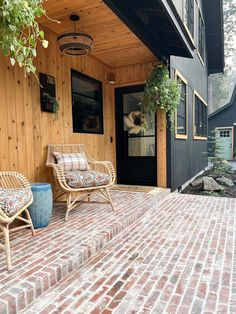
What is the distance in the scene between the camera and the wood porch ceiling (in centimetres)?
270

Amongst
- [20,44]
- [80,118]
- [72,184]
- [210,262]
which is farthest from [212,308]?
[80,118]

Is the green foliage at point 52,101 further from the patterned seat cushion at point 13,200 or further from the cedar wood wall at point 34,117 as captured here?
the patterned seat cushion at point 13,200

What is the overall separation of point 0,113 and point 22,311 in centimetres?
199

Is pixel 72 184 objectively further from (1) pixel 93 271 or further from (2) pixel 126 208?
(1) pixel 93 271


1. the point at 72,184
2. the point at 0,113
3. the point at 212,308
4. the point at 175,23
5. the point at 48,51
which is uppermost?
the point at 175,23

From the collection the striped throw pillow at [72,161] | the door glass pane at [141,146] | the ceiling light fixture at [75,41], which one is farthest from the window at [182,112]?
the ceiling light fixture at [75,41]

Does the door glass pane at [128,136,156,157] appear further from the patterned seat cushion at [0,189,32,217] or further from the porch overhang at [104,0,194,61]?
the patterned seat cushion at [0,189,32,217]

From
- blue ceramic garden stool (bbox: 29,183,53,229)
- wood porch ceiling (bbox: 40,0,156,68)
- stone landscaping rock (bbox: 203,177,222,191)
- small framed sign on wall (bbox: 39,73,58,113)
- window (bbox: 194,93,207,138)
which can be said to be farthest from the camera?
window (bbox: 194,93,207,138)

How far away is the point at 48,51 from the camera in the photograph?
3.32 meters

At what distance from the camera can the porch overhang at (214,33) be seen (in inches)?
324

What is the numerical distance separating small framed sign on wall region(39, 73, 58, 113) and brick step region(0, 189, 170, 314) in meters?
1.40

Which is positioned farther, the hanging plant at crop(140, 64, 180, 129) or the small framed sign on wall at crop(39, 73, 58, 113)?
the hanging plant at crop(140, 64, 180, 129)

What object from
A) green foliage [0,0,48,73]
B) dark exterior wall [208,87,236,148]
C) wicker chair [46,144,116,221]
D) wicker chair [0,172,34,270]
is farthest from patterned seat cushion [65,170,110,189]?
dark exterior wall [208,87,236,148]

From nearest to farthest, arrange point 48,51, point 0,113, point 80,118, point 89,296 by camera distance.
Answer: point 89,296
point 0,113
point 48,51
point 80,118
